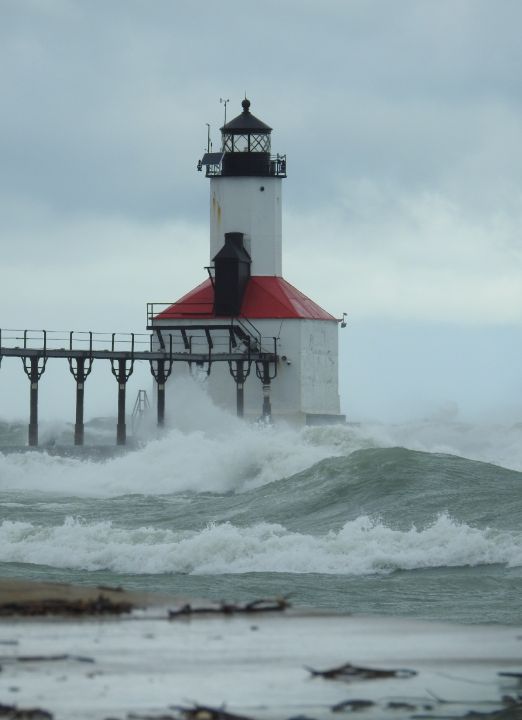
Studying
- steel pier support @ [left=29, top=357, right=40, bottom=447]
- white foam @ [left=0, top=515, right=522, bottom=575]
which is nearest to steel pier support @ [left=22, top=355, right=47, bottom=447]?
steel pier support @ [left=29, top=357, right=40, bottom=447]

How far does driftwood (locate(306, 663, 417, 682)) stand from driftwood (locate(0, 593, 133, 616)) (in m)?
1.98

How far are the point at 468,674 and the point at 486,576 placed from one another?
30.6 ft

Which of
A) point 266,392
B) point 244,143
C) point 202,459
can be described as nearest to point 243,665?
point 202,459

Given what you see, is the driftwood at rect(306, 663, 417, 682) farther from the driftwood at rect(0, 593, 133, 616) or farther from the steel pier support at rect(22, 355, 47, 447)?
the steel pier support at rect(22, 355, 47, 447)

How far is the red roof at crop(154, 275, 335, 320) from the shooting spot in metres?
48.9

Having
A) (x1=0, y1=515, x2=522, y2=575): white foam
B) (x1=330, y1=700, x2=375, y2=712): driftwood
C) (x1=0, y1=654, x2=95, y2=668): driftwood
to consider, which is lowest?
(x1=0, y1=515, x2=522, y2=575): white foam

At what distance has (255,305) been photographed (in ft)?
162

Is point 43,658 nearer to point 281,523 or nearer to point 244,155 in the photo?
point 281,523

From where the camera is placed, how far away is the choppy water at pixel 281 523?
16.7 m

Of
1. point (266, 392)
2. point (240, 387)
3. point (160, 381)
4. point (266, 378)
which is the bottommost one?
point (266, 392)

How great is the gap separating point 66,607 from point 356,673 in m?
2.44

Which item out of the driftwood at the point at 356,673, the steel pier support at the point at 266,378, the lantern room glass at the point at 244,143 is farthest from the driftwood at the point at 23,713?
the lantern room glass at the point at 244,143

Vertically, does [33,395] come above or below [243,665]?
above

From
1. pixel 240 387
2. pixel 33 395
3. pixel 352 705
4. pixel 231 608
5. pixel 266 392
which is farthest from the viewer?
pixel 266 392
